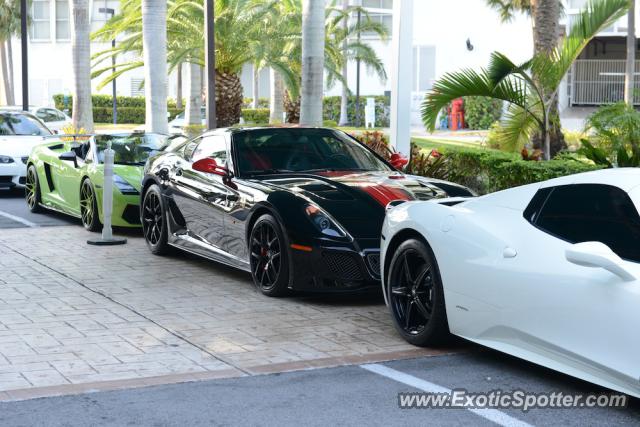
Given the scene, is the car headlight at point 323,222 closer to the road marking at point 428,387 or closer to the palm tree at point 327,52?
the road marking at point 428,387

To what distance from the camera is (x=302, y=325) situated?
7.82 meters

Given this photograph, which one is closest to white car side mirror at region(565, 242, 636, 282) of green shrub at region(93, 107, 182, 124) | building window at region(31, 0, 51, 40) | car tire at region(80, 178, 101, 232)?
car tire at region(80, 178, 101, 232)

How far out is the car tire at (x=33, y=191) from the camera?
50.3ft

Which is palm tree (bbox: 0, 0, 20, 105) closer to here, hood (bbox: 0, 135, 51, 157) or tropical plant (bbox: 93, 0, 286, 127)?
tropical plant (bbox: 93, 0, 286, 127)

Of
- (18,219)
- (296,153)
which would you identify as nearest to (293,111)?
(18,219)

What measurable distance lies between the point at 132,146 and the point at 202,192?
13.4 ft

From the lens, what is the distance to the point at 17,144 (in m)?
17.8

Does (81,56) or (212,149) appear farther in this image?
(81,56)

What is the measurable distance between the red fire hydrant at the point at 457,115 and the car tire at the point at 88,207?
33.7 metres

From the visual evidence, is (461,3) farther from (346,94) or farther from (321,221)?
(321,221)

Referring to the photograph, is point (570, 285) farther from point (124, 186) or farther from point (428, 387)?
point (124, 186)

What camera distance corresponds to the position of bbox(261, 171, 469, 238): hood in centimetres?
849

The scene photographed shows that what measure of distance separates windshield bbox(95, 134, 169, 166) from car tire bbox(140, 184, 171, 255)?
1.87 m

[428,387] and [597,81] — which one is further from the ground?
[597,81]
